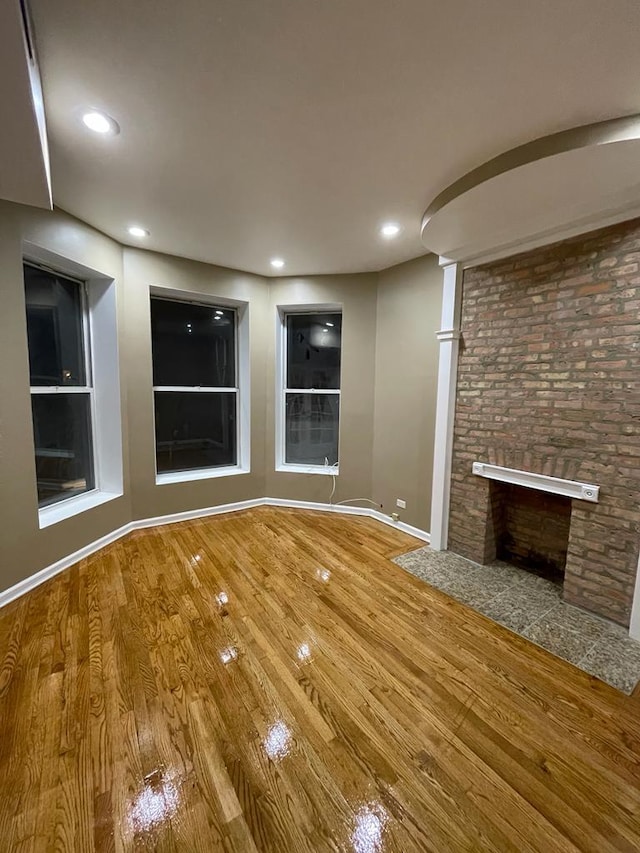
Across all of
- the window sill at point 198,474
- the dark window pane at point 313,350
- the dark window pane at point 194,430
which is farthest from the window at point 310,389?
the dark window pane at point 194,430

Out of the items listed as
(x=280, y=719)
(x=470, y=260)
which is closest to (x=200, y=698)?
→ (x=280, y=719)

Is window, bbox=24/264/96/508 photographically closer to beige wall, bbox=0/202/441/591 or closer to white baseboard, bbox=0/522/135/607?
beige wall, bbox=0/202/441/591

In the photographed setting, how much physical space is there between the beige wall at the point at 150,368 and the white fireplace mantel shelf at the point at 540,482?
8.04ft

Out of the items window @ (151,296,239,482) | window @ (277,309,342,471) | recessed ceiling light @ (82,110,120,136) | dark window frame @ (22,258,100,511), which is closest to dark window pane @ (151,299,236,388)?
window @ (151,296,239,482)

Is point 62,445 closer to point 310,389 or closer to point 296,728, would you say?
point 310,389

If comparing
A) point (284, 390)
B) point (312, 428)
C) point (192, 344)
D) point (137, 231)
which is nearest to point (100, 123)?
point (137, 231)

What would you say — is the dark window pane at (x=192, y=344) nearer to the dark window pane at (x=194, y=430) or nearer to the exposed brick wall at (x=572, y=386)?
the dark window pane at (x=194, y=430)

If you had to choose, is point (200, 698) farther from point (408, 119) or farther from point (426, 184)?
point (426, 184)

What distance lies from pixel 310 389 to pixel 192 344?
142 cm

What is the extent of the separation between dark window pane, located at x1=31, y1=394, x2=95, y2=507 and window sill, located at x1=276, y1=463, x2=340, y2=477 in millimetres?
1979

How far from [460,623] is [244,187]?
3040 mm

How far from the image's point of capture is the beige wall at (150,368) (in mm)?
3227

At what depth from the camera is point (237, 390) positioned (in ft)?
13.3

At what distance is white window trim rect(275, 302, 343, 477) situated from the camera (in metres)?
3.99
